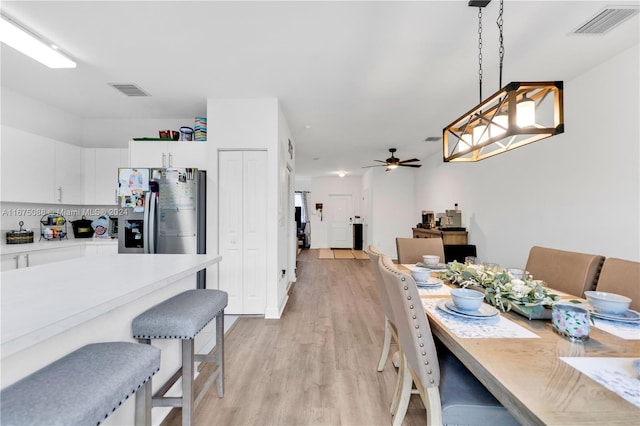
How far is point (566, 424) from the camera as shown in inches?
25.5

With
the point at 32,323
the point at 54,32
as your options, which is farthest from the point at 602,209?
the point at 54,32

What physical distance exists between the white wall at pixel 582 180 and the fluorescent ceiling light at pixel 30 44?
15.1 feet

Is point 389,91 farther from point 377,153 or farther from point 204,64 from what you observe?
point 377,153

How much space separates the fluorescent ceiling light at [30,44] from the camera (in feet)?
6.25

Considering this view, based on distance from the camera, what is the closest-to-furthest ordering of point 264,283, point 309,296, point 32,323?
point 32,323 < point 264,283 < point 309,296

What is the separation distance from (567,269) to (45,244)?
16.1 ft

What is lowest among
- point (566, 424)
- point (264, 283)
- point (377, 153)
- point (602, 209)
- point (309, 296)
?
point (309, 296)

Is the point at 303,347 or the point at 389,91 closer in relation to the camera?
the point at 303,347

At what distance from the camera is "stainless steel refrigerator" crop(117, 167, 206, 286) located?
3.01m

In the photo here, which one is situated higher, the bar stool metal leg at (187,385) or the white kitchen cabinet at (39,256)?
the white kitchen cabinet at (39,256)

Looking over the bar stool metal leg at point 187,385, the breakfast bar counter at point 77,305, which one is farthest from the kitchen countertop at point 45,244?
the bar stool metal leg at point 187,385

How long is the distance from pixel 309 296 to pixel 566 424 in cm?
376

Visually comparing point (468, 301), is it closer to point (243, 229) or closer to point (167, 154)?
point (243, 229)

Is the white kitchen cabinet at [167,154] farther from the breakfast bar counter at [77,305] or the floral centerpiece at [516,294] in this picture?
the floral centerpiece at [516,294]
